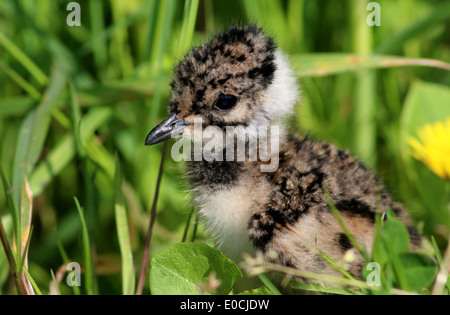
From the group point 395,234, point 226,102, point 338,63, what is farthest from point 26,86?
point 395,234

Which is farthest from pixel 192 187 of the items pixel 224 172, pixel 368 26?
pixel 368 26

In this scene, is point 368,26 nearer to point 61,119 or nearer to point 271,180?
point 271,180

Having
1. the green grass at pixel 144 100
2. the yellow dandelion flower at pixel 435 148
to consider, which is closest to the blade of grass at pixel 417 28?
the green grass at pixel 144 100

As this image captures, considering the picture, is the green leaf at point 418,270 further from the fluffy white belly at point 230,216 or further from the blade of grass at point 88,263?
the blade of grass at point 88,263

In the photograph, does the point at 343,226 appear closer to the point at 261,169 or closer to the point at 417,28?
the point at 261,169


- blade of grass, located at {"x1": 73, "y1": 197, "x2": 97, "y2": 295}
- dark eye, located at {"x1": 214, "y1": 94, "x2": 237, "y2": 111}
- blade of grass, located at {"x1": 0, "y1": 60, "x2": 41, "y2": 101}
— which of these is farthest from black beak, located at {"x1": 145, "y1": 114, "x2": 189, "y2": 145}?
blade of grass, located at {"x1": 0, "y1": 60, "x2": 41, "y2": 101}

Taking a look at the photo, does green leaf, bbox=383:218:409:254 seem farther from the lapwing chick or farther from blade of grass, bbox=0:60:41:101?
blade of grass, bbox=0:60:41:101
